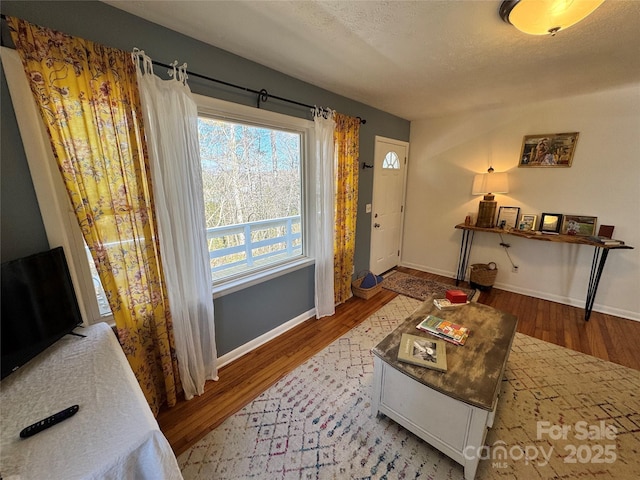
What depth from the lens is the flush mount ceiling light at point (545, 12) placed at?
3.54ft

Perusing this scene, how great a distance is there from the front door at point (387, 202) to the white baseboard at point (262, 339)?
53.7 inches

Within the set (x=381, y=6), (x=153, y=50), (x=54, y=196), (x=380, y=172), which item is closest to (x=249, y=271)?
(x=54, y=196)

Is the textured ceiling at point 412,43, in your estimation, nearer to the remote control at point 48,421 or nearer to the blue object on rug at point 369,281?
the remote control at point 48,421

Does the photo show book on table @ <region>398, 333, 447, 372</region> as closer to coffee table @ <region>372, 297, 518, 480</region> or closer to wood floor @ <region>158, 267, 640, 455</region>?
coffee table @ <region>372, 297, 518, 480</region>

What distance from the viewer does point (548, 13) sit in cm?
113

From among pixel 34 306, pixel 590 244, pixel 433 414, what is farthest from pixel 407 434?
pixel 590 244

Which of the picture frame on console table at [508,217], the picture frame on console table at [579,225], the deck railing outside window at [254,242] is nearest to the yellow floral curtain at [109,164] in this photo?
the deck railing outside window at [254,242]

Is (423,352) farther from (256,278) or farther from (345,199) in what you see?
(345,199)

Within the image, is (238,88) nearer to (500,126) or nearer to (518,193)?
(500,126)

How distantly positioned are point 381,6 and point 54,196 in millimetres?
1827

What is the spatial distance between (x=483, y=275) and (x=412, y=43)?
2805 mm

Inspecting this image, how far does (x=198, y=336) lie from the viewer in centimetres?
171

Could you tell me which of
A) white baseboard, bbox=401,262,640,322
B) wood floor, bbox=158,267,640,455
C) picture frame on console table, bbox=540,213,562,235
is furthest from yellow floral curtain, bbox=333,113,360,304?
picture frame on console table, bbox=540,213,562,235

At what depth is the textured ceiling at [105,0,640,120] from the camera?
4.21 feet
